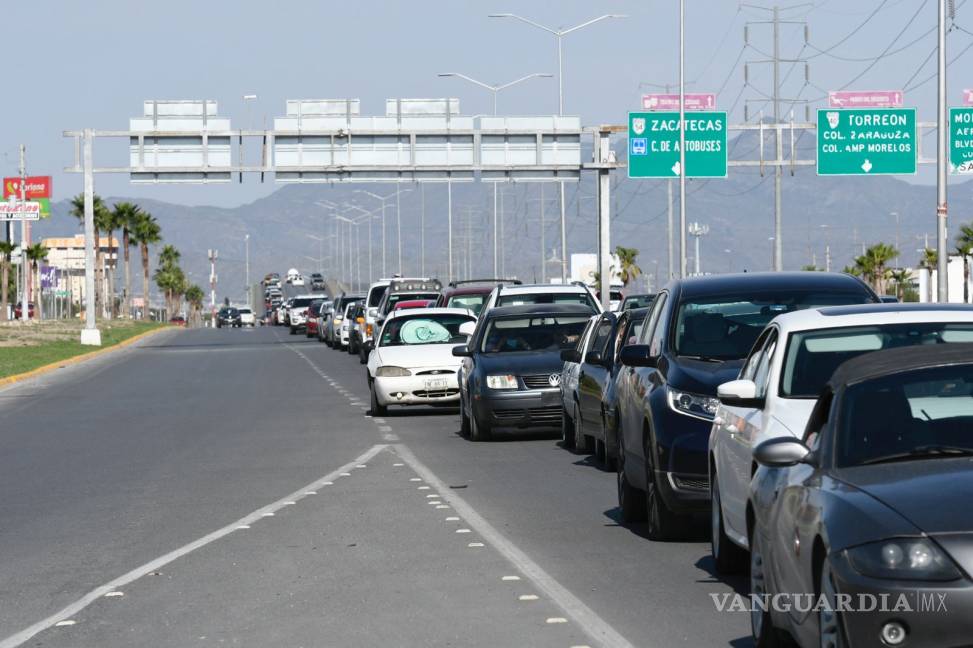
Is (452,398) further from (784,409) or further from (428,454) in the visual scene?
(784,409)

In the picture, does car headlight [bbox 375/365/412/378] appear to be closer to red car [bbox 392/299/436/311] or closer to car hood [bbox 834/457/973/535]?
red car [bbox 392/299/436/311]

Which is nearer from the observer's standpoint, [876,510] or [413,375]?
[876,510]

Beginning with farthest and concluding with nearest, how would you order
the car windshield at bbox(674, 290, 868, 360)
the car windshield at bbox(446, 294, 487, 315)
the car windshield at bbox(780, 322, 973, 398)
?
the car windshield at bbox(446, 294, 487, 315) → the car windshield at bbox(674, 290, 868, 360) → the car windshield at bbox(780, 322, 973, 398)

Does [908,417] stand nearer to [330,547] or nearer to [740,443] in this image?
[740,443]

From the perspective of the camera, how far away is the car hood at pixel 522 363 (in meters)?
22.5

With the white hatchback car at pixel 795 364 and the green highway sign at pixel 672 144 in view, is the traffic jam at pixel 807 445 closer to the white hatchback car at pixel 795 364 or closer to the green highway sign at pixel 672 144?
the white hatchback car at pixel 795 364

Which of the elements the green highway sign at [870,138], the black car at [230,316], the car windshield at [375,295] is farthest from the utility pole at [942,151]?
the black car at [230,316]

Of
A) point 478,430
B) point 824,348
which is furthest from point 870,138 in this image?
point 824,348

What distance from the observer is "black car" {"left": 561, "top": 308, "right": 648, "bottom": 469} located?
17.9 m

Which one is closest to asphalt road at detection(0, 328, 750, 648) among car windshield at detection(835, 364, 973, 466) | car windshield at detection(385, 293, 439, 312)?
car windshield at detection(835, 364, 973, 466)

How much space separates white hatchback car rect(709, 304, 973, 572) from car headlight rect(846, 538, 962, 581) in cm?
273

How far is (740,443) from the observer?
9.82 metres

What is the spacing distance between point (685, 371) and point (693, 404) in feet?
1.29

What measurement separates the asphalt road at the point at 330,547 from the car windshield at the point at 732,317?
1.47 meters
